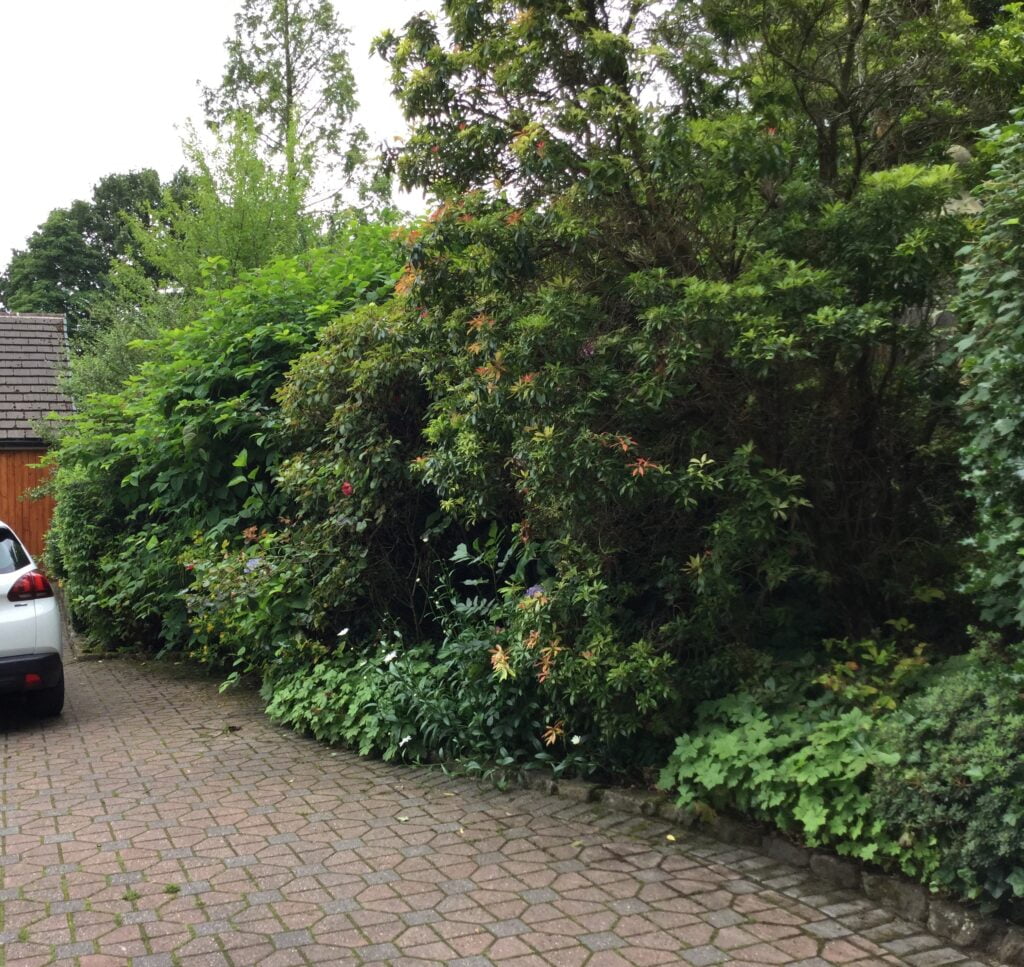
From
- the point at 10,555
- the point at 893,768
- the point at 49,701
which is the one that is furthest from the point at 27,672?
the point at 893,768

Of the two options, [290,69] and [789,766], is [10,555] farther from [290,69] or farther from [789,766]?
[290,69]

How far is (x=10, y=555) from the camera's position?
7746 mm

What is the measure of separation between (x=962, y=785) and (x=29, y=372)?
76.7 feet

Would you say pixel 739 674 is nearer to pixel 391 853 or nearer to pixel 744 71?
pixel 391 853

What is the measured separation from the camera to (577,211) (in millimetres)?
5234

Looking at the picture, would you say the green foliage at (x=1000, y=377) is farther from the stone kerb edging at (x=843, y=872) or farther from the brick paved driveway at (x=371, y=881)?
the brick paved driveway at (x=371, y=881)

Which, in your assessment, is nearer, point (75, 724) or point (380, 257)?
point (75, 724)

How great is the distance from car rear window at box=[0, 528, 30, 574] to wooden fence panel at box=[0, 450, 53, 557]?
1361cm

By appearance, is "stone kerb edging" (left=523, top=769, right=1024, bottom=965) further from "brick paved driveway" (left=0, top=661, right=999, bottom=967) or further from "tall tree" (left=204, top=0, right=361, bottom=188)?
"tall tree" (left=204, top=0, right=361, bottom=188)

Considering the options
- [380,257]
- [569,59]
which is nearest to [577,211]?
[569,59]

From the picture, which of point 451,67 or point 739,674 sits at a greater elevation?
point 451,67

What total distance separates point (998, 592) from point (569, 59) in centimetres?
363

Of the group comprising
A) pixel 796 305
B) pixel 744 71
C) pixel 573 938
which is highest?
pixel 744 71

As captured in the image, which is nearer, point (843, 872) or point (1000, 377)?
point (1000, 377)
